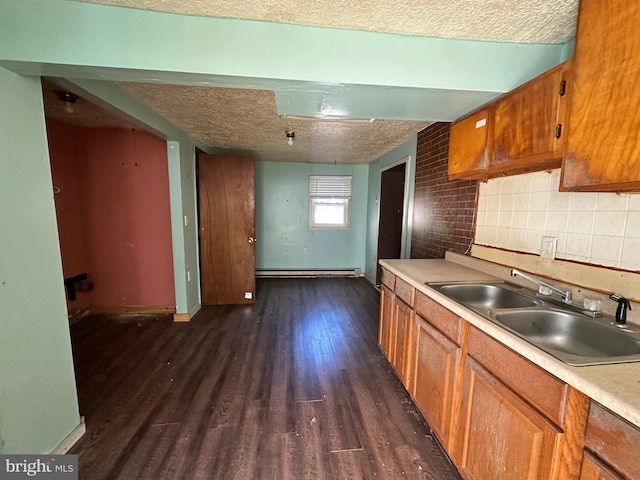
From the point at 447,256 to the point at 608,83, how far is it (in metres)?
1.61

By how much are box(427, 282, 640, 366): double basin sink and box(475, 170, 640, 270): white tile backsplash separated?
1.00ft

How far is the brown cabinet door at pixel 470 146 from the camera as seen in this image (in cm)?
160

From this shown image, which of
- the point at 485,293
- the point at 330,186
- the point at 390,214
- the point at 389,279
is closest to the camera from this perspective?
the point at 485,293

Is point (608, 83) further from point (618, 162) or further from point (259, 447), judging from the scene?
point (259, 447)

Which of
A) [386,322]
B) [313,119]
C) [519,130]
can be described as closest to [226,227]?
[313,119]

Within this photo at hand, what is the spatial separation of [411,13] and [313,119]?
1.43 m

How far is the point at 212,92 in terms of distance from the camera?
200 centimetres

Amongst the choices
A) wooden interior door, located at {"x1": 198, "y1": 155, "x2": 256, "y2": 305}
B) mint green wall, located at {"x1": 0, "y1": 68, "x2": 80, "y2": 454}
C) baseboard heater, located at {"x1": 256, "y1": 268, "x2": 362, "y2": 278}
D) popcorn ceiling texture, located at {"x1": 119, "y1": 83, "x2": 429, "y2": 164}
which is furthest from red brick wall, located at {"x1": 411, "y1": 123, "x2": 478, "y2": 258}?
mint green wall, located at {"x1": 0, "y1": 68, "x2": 80, "y2": 454}

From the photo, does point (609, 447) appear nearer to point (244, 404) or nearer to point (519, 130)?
point (519, 130)

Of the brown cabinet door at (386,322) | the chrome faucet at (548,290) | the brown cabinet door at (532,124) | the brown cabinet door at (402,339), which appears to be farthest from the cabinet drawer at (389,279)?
the brown cabinet door at (532,124)

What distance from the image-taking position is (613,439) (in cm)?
70

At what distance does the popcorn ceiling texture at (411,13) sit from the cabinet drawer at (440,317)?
55.7 inches

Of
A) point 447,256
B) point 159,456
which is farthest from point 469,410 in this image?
point 159,456

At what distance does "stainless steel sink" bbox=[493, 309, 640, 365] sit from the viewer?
1.00 meters
